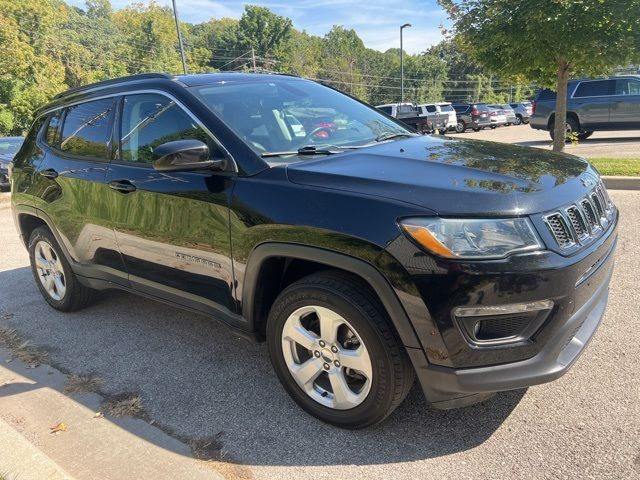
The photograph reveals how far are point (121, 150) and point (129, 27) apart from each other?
9068 centimetres

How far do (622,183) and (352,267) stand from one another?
6.74 metres

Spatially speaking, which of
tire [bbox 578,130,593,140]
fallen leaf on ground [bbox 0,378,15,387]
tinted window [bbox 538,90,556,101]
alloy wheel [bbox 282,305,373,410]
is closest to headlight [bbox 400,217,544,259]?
alloy wheel [bbox 282,305,373,410]

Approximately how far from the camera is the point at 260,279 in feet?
9.20

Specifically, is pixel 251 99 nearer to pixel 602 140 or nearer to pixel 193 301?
pixel 193 301

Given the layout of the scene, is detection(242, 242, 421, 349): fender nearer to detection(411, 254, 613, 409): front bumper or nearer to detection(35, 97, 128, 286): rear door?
detection(411, 254, 613, 409): front bumper

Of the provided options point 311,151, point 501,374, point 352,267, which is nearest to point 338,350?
point 352,267

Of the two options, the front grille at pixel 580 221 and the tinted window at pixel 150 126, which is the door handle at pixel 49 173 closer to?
the tinted window at pixel 150 126

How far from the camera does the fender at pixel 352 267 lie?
230 centimetres

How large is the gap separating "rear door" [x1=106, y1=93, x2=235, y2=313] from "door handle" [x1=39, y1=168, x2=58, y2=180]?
0.88 meters

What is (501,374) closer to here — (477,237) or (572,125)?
(477,237)

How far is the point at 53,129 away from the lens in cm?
446

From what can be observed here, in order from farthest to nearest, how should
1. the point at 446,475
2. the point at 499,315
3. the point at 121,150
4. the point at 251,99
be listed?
the point at 121,150
the point at 251,99
the point at 446,475
the point at 499,315

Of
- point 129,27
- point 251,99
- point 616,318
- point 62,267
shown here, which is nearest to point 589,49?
point 616,318

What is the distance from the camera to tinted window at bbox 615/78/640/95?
15266 millimetres
